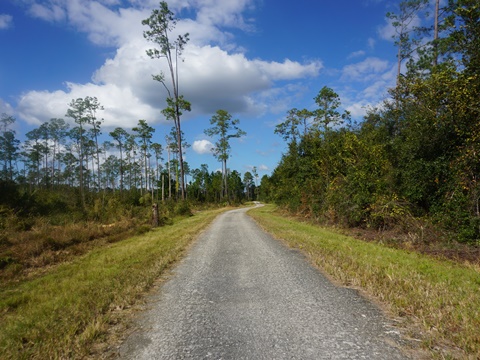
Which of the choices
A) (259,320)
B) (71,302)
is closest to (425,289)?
(259,320)

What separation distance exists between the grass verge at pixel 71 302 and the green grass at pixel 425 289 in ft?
13.3

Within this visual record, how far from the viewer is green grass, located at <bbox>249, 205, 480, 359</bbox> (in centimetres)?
333

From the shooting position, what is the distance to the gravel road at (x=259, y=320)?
326cm

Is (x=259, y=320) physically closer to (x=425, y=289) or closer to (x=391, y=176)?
(x=425, y=289)

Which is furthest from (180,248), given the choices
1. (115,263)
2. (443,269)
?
(443,269)

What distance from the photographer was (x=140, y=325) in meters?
4.11

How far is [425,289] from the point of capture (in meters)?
5.05

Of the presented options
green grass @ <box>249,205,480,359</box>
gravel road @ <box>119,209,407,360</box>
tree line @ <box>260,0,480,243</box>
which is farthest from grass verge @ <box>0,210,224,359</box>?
tree line @ <box>260,0,480,243</box>

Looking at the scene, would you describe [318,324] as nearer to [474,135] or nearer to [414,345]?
[414,345]

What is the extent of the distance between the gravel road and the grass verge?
557 millimetres

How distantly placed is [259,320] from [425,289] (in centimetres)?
309

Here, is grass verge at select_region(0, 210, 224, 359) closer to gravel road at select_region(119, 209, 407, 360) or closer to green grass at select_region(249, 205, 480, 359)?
gravel road at select_region(119, 209, 407, 360)

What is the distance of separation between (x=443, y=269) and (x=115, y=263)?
8.72 meters

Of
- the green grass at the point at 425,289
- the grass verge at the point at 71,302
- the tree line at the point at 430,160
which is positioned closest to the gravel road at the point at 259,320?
the green grass at the point at 425,289
